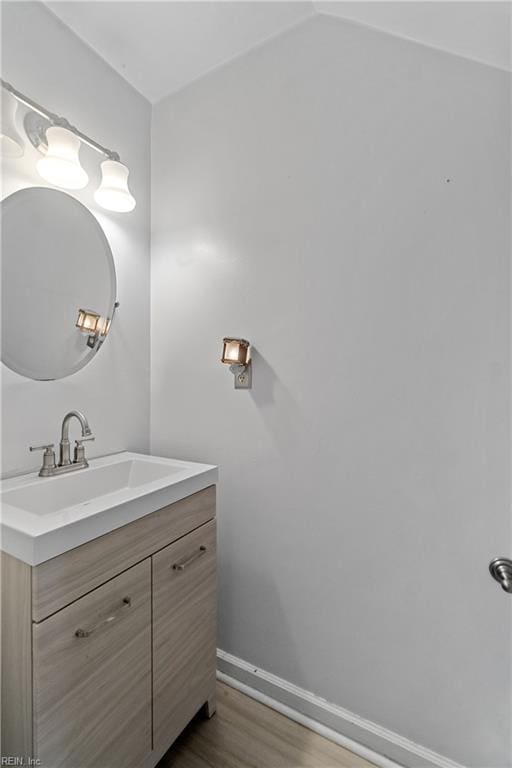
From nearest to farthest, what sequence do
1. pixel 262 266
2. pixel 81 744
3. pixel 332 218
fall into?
pixel 81 744 → pixel 332 218 → pixel 262 266

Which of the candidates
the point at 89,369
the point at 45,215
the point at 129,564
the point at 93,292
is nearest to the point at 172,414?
the point at 89,369

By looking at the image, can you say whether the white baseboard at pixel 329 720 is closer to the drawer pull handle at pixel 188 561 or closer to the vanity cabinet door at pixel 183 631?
the vanity cabinet door at pixel 183 631

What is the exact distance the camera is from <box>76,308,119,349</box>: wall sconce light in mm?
1350

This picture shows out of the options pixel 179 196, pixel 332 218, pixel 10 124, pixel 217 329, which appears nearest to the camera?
pixel 10 124

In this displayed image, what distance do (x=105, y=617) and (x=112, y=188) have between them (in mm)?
1434

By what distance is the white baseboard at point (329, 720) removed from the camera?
3.53ft

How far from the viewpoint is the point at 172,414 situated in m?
1.60

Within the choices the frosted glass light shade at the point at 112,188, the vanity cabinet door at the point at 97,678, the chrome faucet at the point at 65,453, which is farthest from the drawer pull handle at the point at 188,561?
the frosted glass light shade at the point at 112,188

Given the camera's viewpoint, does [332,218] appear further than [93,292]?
No

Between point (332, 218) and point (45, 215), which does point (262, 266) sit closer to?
point (332, 218)

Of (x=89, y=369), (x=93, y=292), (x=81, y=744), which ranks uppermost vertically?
(x=93, y=292)

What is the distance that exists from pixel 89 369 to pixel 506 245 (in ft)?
4.78

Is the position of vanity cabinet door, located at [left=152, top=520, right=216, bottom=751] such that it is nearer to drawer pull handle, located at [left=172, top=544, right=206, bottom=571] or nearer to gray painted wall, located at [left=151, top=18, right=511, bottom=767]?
drawer pull handle, located at [left=172, top=544, right=206, bottom=571]

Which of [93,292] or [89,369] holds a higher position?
[93,292]
